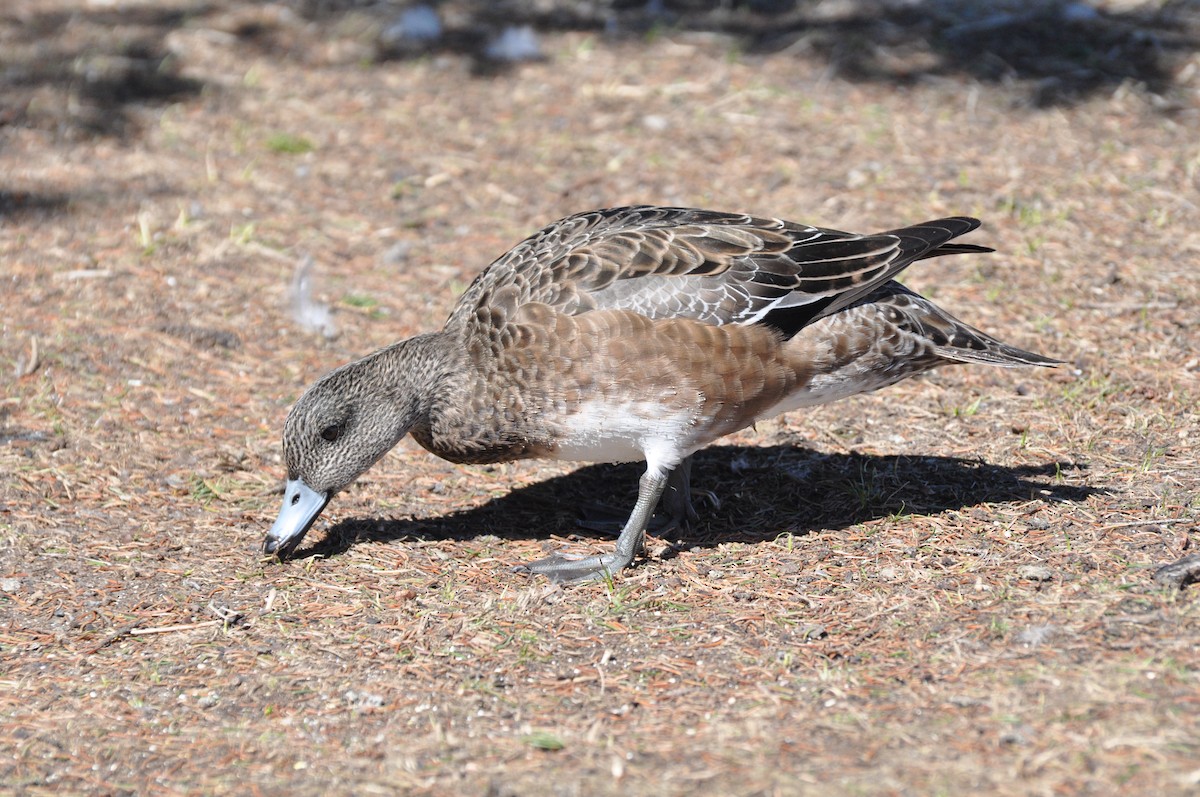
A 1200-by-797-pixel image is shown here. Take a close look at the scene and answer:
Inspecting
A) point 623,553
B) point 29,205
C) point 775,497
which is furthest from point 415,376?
point 29,205

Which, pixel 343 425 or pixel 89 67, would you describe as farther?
pixel 89 67

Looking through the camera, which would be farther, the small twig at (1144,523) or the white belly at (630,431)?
the white belly at (630,431)

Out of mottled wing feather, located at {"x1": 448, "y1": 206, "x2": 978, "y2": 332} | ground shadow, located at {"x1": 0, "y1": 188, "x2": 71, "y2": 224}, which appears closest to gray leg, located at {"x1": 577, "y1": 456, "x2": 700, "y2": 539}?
mottled wing feather, located at {"x1": 448, "y1": 206, "x2": 978, "y2": 332}

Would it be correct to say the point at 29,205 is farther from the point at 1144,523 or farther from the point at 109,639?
the point at 1144,523

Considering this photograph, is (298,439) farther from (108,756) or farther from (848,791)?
(848,791)

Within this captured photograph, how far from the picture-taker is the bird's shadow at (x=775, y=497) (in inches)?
201

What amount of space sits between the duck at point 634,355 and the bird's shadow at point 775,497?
363 millimetres

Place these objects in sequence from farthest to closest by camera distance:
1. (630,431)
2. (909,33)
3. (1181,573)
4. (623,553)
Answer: (909,33), (623,553), (630,431), (1181,573)

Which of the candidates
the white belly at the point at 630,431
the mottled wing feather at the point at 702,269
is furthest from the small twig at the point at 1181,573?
the white belly at the point at 630,431

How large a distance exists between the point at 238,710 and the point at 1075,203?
5817mm

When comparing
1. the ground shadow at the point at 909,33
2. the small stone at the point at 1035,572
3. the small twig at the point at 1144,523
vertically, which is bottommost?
the small stone at the point at 1035,572

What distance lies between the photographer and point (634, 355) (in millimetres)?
4676

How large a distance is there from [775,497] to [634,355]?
1163mm

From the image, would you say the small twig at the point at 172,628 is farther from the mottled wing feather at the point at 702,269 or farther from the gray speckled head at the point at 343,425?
the mottled wing feather at the point at 702,269
